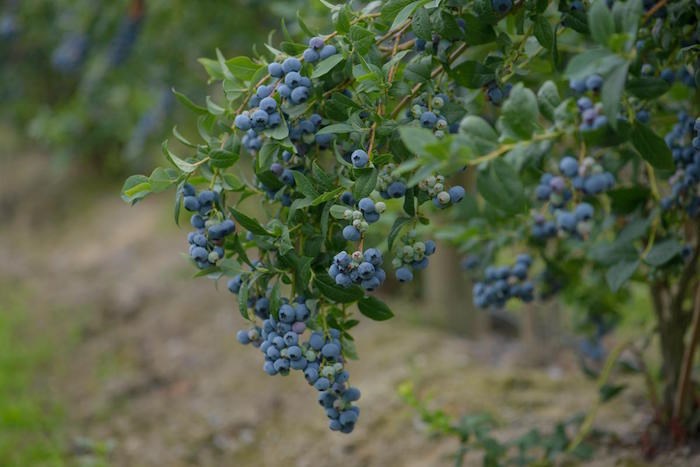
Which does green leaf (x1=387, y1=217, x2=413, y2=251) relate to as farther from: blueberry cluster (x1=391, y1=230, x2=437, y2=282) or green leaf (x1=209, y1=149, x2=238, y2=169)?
green leaf (x1=209, y1=149, x2=238, y2=169)

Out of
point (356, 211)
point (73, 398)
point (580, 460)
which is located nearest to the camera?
point (356, 211)

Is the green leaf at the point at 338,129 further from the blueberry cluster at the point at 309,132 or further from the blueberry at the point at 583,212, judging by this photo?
the blueberry at the point at 583,212

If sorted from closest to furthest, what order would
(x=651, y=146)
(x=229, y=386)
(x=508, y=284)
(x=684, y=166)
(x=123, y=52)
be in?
(x=651, y=146), (x=684, y=166), (x=508, y=284), (x=229, y=386), (x=123, y=52)

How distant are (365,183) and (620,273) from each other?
730 mm

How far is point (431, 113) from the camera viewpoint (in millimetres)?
1169

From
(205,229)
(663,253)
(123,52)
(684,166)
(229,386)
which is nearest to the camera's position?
(205,229)

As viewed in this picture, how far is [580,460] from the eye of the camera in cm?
208

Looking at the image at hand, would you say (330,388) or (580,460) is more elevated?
(330,388)

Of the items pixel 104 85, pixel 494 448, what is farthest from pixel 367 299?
pixel 104 85

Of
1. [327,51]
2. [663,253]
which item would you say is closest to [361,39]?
[327,51]

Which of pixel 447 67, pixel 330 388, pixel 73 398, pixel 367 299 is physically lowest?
pixel 330 388

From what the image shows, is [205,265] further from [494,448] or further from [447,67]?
[494,448]

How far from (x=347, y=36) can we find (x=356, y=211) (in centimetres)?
30

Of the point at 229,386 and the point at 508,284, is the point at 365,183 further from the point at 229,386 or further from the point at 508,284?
Result: the point at 229,386
